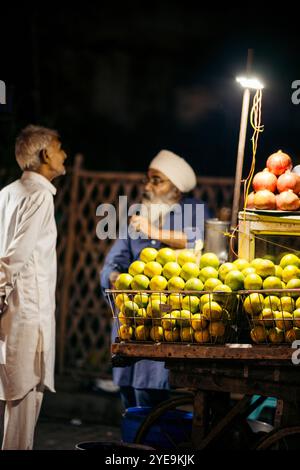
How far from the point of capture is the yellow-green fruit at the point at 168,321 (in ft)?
15.0

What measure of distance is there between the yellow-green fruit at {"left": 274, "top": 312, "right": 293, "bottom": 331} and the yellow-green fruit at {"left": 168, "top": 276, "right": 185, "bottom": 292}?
0.58 meters

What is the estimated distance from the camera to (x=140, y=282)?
4.78 metres

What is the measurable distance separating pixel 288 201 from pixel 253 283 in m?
0.57

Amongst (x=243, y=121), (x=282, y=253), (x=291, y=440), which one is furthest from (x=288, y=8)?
(x=291, y=440)

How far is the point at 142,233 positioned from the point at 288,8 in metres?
5.31

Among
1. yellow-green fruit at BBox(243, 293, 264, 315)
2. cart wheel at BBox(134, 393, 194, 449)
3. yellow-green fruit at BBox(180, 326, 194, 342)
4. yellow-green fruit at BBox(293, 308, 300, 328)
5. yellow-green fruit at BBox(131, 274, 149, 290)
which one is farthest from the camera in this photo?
cart wheel at BBox(134, 393, 194, 449)

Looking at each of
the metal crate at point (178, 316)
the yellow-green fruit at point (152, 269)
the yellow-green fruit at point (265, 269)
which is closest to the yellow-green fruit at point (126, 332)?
the metal crate at point (178, 316)

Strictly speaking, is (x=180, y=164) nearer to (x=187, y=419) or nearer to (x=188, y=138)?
(x=187, y=419)

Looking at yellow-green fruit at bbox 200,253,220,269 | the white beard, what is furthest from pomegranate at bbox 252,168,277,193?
the white beard

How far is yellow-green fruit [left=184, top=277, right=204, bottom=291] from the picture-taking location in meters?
4.61

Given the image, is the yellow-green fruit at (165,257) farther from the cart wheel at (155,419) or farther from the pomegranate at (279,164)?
the cart wheel at (155,419)

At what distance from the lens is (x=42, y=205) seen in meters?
5.38

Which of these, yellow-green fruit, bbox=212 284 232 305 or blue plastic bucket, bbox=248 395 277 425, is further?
blue plastic bucket, bbox=248 395 277 425

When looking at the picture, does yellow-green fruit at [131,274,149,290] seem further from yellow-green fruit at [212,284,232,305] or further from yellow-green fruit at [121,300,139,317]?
yellow-green fruit at [212,284,232,305]
